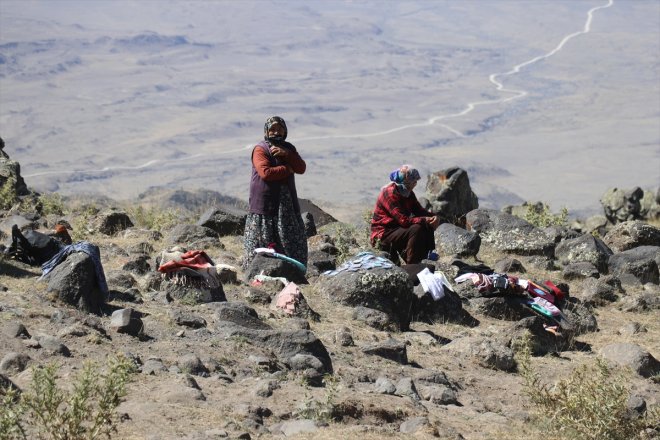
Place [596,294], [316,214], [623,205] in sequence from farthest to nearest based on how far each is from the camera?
1. [623,205]
2. [316,214]
3. [596,294]

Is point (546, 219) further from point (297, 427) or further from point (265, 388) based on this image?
point (297, 427)

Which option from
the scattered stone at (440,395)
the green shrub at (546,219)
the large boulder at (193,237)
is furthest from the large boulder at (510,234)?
the scattered stone at (440,395)

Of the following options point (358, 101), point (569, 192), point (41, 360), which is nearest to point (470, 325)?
point (41, 360)

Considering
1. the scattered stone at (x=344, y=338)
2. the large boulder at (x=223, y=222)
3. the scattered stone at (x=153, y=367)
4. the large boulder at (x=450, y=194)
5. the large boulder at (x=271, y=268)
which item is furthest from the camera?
the large boulder at (x=450, y=194)

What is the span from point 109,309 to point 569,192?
110m

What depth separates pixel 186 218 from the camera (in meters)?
14.9

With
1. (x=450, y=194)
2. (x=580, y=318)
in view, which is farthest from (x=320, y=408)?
(x=450, y=194)

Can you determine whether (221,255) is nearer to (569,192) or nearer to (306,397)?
(306,397)

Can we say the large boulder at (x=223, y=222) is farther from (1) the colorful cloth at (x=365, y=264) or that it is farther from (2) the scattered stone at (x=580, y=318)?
(2) the scattered stone at (x=580, y=318)

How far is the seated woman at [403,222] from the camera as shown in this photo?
10.8 meters

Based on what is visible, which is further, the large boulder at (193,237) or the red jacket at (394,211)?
the large boulder at (193,237)

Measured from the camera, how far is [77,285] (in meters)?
8.15

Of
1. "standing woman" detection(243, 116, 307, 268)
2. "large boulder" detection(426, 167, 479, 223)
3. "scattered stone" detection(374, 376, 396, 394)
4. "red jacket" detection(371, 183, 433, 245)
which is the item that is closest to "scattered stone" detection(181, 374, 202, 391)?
"scattered stone" detection(374, 376, 396, 394)

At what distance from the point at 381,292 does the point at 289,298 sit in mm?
903
